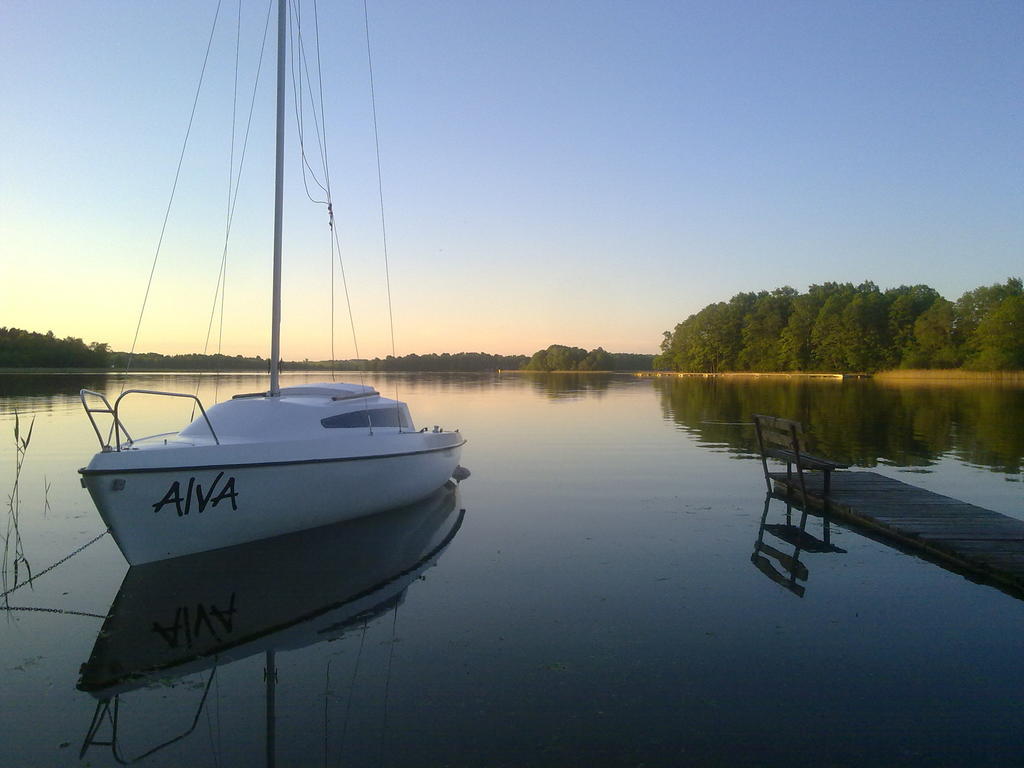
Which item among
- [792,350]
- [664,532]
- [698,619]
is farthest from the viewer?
[792,350]

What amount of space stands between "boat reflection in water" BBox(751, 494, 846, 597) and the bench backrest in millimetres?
1076

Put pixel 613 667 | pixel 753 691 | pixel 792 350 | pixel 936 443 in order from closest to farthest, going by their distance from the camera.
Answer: pixel 753 691, pixel 613 667, pixel 936 443, pixel 792 350

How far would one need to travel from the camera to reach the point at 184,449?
709 centimetres

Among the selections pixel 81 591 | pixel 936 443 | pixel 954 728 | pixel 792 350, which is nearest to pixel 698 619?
pixel 954 728

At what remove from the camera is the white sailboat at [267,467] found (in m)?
6.84

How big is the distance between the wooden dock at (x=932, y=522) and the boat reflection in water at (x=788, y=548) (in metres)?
0.56

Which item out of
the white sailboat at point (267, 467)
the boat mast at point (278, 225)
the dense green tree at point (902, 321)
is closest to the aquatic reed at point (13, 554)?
the white sailboat at point (267, 467)

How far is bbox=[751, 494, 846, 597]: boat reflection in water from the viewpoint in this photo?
278 inches

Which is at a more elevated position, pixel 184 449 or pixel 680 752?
pixel 184 449

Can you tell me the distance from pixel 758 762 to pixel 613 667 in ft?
4.49

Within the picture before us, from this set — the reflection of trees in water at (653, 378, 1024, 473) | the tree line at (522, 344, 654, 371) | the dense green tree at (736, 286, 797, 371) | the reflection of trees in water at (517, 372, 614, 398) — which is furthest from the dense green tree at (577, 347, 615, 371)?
the reflection of trees in water at (653, 378, 1024, 473)

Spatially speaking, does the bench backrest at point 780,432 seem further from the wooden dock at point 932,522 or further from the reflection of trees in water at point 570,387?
the reflection of trees in water at point 570,387

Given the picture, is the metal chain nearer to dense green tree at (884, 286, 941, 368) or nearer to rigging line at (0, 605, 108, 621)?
rigging line at (0, 605, 108, 621)

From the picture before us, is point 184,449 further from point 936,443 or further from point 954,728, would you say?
point 936,443
